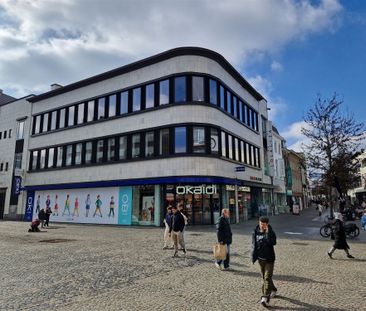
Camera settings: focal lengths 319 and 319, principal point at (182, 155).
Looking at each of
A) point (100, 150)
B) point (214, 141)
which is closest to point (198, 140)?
point (214, 141)

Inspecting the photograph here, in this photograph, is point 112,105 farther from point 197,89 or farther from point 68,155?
point 197,89

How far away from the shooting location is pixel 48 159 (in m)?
33.5

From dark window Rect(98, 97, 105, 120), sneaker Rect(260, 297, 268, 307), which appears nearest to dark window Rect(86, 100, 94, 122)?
dark window Rect(98, 97, 105, 120)

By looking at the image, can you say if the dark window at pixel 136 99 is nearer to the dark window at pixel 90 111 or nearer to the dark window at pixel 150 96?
the dark window at pixel 150 96

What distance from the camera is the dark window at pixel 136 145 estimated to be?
86.0 feet

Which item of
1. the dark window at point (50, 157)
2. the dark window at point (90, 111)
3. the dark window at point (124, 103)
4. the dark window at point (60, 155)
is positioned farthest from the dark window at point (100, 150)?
the dark window at point (50, 157)

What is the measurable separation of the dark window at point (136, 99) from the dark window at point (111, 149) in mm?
3473

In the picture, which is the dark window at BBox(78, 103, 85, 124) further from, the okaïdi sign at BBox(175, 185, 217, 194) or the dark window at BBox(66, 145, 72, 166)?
the okaïdi sign at BBox(175, 185, 217, 194)

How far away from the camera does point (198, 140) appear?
24.1 meters

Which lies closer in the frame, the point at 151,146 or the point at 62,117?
the point at 151,146

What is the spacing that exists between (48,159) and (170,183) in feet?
53.9

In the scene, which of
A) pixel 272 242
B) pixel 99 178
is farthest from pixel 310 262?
pixel 99 178

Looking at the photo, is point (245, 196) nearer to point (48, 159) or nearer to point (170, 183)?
point (170, 183)

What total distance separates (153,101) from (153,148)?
3.93 m
